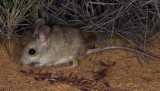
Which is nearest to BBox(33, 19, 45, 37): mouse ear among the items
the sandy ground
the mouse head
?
the mouse head

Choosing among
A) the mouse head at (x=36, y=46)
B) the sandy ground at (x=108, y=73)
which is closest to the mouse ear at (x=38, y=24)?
the mouse head at (x=36, y=46)

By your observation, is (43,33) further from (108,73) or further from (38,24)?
(108,73)

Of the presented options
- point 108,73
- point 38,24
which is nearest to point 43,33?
point 38,24

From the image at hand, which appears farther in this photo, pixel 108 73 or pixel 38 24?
pixel 38 24

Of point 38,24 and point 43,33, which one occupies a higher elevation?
point 38,24

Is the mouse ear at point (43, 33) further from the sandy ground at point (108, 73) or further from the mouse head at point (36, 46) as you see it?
the sandy ground at point (108, 73)

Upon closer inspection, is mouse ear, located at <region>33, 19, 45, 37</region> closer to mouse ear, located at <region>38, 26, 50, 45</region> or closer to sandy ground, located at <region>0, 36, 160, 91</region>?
mouse ear, located at <region>38, 26, 50, 45</region>
